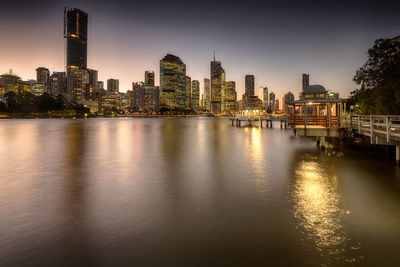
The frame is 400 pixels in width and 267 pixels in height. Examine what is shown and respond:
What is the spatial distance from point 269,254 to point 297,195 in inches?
185

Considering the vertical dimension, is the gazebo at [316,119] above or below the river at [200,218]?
above

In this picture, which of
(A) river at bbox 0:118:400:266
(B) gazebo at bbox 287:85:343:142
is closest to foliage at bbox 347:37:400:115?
(B) gazebo at bbox 287:85:343:142

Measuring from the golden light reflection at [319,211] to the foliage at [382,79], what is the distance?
24.8m

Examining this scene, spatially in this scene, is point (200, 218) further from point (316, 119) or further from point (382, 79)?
point (382, 79)

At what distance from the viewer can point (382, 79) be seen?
40.0 metres

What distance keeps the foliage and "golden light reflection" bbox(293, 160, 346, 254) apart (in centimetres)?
2476

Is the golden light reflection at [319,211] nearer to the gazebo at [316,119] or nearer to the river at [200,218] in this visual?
the river at [200,218]

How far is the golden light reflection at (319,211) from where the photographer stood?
5903 millimetres

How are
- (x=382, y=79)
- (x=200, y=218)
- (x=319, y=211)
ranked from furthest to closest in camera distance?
1. (x=382, y=79)
2. (x=319, y=211)
3. (x=200, y=218)

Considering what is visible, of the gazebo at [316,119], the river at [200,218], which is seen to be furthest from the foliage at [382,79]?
the river at [200,218]

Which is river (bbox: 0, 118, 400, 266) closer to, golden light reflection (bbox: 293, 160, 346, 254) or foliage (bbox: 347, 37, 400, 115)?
golden light reflection (bbox: 293, 160, 346, 254)

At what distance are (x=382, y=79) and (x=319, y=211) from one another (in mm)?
42304

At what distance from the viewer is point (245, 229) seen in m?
6.64

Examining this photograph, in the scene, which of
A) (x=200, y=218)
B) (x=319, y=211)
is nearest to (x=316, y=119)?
(x=319, y=211)
